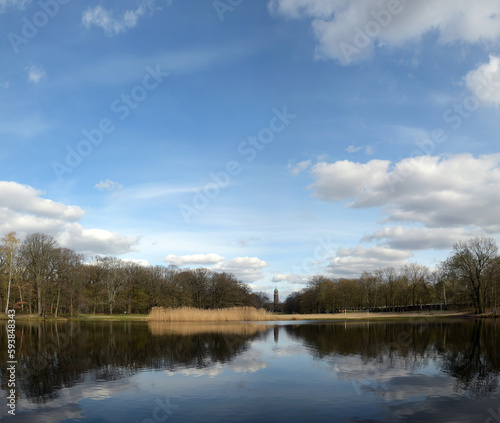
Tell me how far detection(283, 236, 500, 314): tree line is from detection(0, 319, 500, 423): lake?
58.9 metres

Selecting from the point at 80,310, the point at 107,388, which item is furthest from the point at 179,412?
the point at 80,310

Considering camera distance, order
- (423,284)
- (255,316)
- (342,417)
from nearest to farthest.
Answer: (342,417) → (255,316) → (423,284)

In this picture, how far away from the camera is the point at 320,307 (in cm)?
12938

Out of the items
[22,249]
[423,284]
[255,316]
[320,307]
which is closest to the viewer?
[255,316]

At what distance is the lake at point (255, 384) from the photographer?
11.5 m

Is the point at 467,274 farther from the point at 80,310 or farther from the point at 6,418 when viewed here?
the point at 6,418

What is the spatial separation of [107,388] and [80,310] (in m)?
70.9

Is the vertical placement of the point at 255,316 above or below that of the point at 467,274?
below

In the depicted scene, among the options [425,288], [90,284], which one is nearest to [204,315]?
[90,284]

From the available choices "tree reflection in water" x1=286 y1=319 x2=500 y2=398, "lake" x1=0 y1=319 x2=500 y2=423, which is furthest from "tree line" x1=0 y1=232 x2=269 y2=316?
"tree reflection in water" x1=286 y1=319 x2=500 y2=398

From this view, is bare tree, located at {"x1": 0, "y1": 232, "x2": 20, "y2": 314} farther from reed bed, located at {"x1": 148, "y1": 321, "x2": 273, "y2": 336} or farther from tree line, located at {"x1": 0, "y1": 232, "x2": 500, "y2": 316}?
reed bed, located at {"x1": 148, "y1": 321, "x2": 273, "y2": 336}

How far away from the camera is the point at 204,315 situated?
5666cm

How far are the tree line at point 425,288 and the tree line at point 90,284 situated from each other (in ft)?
95.2

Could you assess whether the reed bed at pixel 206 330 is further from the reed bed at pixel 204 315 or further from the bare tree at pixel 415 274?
the bare tree at pixel 415 274
